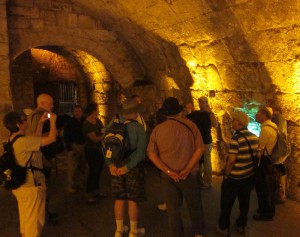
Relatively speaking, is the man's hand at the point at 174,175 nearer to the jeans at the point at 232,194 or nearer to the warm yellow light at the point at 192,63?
the jeans at the point at 232,194

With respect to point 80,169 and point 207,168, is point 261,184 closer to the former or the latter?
point 207,168

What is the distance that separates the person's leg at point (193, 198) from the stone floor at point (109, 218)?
1.52 feet

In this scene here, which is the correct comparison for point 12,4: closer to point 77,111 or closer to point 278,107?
point 77,111

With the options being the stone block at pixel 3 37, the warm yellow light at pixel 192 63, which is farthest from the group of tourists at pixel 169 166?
the stone block at pixel 3 37

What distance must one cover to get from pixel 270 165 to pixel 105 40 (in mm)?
4467

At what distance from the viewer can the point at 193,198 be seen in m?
3.20

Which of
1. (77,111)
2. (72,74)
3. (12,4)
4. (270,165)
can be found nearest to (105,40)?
(12,4)

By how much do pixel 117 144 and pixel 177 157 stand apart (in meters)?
0.62

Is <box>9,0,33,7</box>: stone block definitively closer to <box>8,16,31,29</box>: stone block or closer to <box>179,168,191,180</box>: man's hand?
<box>8,16,31,29</box>: stone block

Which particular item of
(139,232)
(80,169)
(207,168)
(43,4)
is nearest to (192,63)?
(207,168)

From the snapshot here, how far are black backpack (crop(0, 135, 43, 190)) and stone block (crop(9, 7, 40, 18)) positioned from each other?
3.87m

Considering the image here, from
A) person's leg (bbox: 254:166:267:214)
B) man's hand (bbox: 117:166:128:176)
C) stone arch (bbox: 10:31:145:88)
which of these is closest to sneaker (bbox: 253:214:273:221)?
person's leg (bbox: 254:166:267:214)

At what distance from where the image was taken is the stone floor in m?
3.77

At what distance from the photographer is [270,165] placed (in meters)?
3.92
